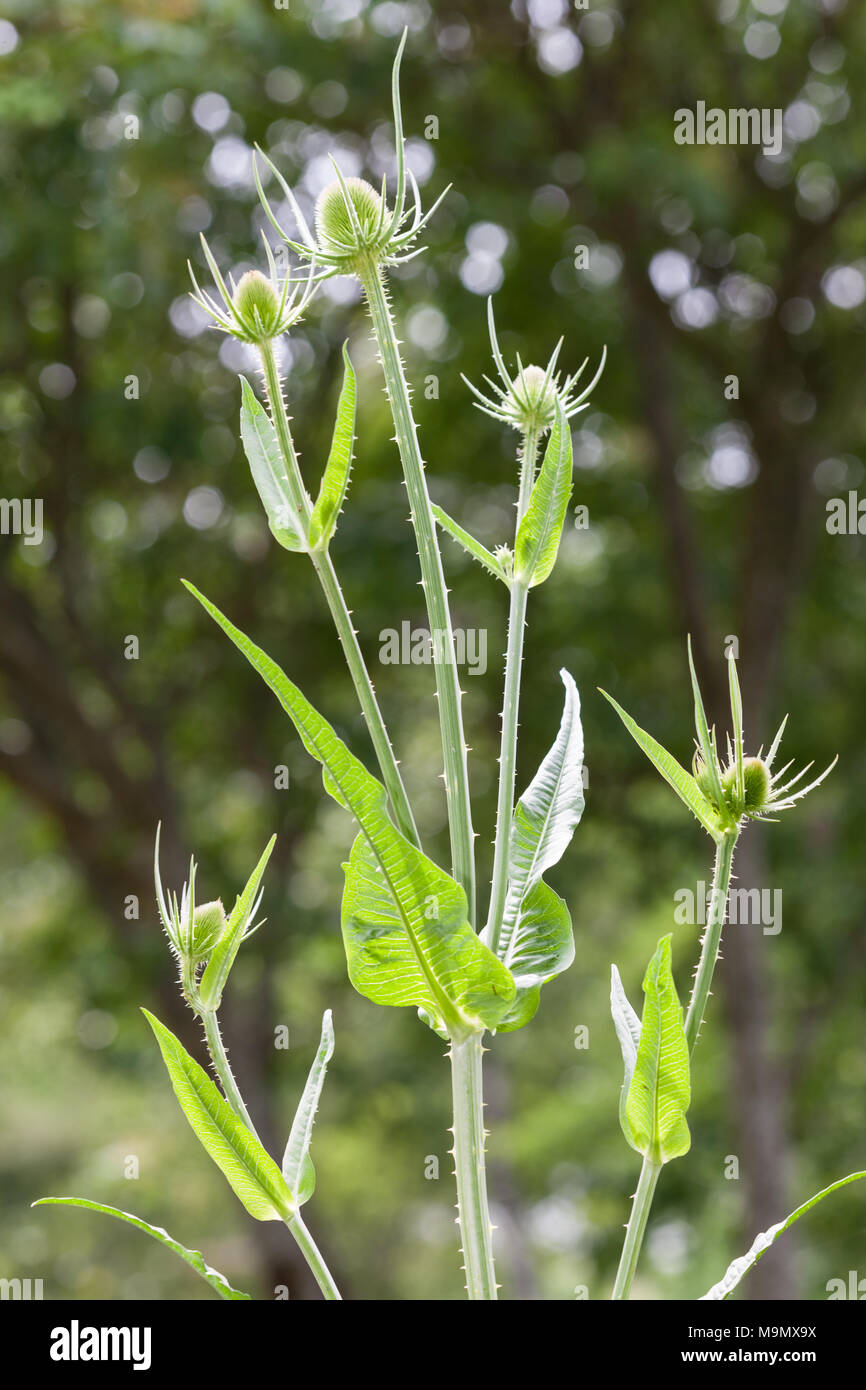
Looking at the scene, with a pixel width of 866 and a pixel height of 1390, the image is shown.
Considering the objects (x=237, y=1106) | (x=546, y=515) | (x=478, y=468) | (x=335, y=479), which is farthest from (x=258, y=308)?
(x=478, y=468)

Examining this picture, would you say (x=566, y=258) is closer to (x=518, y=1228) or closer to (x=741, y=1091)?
(x=741, y=1091)

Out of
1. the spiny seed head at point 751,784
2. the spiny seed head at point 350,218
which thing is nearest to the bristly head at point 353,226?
the spiny seed head at point 350,218

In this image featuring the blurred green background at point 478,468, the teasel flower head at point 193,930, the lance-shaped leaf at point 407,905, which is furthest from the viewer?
the blurred green background at point 478,468

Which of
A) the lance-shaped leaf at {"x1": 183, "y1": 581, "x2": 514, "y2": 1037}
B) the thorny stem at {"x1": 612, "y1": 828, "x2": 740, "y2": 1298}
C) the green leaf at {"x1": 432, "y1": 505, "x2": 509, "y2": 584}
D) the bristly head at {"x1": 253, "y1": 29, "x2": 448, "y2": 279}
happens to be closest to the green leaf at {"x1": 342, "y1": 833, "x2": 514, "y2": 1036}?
the lance-shaped leaf at {"x1": 183, "y1": 581, "x2": 514, "y2": 1037}

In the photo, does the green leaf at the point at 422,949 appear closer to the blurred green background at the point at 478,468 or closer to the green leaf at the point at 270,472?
the green leaf at the point at 270,472

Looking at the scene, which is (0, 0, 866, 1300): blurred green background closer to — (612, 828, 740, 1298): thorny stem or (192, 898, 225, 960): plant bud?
(192, 898, 225, 960): plant bud

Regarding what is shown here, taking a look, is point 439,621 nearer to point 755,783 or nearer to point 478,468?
point 755,783

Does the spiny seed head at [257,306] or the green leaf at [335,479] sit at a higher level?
the spiny seed head at [257,306]
